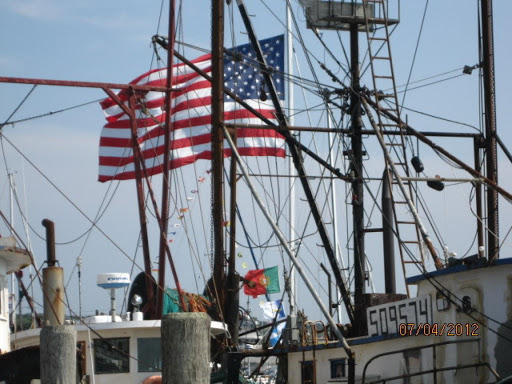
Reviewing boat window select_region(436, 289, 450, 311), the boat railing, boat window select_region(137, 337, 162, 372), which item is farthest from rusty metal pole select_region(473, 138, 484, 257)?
boat window select_region(137, 337, 162, 372)

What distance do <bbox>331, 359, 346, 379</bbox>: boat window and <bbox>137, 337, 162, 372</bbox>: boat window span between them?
12.0ft

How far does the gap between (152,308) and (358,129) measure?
630cm

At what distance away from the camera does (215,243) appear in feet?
78.7

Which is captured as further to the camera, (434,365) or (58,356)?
(434,365)

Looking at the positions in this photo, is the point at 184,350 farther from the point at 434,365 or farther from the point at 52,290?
the point at 52,290

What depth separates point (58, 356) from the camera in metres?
16.2

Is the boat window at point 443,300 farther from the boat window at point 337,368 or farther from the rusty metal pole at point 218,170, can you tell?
the rusty metal pole at point 218,170

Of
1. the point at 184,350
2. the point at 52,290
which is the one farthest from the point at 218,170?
the point at 184,350

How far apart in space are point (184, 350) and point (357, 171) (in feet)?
40.4

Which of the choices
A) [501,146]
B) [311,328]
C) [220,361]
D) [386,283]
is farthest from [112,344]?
[501,146]

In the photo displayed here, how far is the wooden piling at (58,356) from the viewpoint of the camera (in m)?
16.2

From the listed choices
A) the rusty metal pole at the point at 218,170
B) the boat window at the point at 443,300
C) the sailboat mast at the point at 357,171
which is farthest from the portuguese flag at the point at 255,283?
the boat window at the point at 443,300

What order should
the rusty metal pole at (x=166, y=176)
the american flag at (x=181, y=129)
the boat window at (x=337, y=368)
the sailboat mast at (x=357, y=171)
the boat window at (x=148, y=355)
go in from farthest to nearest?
1. the american flag at (x=181, y=129)
2. the rusty metal pole at (x=166, y=176)
3. the sailboat mast at (x=357, y=171)
4. the boat window at (x=148, y=355)
5. the boat window at (x=337, y=368)
